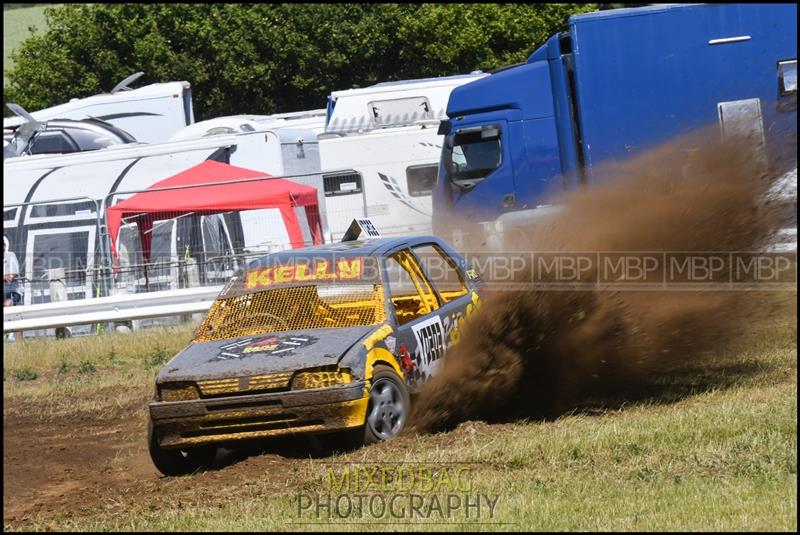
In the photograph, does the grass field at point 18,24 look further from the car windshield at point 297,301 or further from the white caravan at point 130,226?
the car windshield at point 297,301

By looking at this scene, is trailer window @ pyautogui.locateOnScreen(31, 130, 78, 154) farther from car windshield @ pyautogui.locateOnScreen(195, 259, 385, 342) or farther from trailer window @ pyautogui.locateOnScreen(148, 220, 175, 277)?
car windshield @ pyautogui.locateOnScreen(195, 259, 385, 342)

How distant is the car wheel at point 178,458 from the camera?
786cm

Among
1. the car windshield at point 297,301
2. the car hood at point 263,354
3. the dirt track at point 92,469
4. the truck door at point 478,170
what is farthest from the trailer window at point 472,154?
the car hood at point 263,354

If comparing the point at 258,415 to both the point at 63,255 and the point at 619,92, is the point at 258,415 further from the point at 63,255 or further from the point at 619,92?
the point at 63,255

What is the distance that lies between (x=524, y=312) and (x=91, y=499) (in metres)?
3.78

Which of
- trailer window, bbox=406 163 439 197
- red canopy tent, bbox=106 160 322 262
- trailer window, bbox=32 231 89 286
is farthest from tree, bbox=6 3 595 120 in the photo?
trailer window, bbox=32 231 89 286

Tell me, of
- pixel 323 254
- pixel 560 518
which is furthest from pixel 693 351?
pixel 560 518

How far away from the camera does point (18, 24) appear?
77812 millimetres

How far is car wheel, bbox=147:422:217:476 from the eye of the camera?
7855 mm

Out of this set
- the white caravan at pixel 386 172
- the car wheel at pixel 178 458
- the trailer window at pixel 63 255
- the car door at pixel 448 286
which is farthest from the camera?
the white caravan at pixel 386 172

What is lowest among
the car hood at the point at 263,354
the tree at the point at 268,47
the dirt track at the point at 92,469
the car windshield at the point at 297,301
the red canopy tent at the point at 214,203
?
the dirt track at the point at 92,469

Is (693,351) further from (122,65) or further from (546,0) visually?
(122,65)

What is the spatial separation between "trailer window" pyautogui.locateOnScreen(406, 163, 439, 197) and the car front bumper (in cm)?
1369

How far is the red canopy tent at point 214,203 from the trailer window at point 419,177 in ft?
8.37
